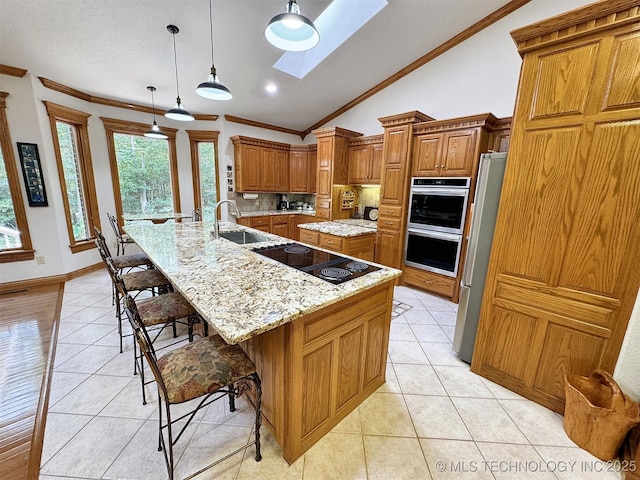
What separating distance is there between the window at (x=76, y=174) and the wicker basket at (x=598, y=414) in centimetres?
596

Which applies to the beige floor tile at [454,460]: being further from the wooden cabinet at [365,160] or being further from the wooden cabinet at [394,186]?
the wooden cabinet at [365,160]

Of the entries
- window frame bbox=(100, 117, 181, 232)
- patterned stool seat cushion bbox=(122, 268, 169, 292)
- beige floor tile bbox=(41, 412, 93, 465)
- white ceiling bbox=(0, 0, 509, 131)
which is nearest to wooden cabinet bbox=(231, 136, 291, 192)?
white ceiling bbox=(0, 0, 509, 131)

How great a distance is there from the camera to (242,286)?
146 cm

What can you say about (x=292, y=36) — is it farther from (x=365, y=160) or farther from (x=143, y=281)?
(x=365, y=160)

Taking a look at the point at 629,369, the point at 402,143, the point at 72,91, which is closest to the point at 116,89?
the point at 72,91

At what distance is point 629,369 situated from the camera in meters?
1.42

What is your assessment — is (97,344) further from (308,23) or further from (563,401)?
(563,401)

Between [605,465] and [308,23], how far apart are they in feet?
10.2

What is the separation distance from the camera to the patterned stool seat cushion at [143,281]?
229 cm

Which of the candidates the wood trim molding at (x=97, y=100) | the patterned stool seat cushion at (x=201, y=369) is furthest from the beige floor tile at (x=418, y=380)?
the wood trim molding at (x=97, y=100)

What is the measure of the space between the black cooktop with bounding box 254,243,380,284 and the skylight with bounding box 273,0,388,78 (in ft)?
9.62

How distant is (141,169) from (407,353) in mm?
5473

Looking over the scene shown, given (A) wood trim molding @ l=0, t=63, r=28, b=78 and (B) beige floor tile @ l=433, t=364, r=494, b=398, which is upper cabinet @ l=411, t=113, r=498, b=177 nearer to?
(B) beige floor tile @ l=433, t=364, r=494, b=398

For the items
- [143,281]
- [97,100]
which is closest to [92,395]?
[143,281]
